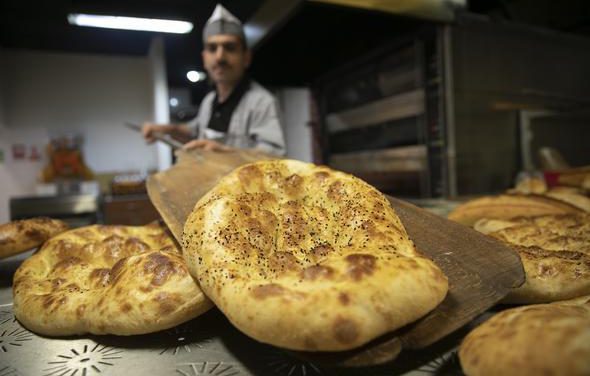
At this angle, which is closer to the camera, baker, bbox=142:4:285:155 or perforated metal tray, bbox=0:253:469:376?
perforated metal tray, bbox=0:253:469:376

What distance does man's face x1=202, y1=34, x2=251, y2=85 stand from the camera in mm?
2742

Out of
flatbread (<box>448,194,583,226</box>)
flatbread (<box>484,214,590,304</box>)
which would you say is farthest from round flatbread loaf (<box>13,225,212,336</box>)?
flatbread (<box>448,194,583,226</box>)

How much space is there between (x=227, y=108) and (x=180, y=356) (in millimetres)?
2278

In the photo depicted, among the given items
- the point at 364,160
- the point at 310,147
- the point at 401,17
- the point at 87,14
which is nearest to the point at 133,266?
the point at 401,17

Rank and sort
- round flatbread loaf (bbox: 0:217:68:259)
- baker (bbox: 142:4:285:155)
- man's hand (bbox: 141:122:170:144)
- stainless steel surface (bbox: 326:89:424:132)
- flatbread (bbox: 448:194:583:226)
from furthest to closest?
stainless steel surface (bbox: 326:89:424:132) < baker (bbox: 142:4:285:155) < man's hand (bbox: 141:122:170:144) < flatbread (bbox: 448:194:583:226) < round flatbread loaf (bbox: 0:217:68:259)

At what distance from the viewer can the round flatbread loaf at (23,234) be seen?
1090 mm

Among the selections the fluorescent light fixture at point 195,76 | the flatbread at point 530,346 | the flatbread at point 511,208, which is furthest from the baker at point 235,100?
the fluorescent light fixture at point 195,76

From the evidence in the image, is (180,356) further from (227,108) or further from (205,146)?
(227,108)

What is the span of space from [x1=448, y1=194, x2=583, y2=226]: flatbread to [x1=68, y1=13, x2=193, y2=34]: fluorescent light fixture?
458 cm

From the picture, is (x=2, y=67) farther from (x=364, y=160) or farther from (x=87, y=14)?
(x=364, y=160)

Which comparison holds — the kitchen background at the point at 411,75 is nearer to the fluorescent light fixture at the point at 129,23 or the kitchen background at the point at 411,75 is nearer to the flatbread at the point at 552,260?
the fluorescent light fixture at the point at 129,23

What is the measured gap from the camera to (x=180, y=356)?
69 cm

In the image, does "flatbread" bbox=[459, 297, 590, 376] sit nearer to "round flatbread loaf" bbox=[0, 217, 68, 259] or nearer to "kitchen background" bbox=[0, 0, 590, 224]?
"round flatbread loaf" bbox=[0, 217, 68, 259]

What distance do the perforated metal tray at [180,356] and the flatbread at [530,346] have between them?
3.4 inches
